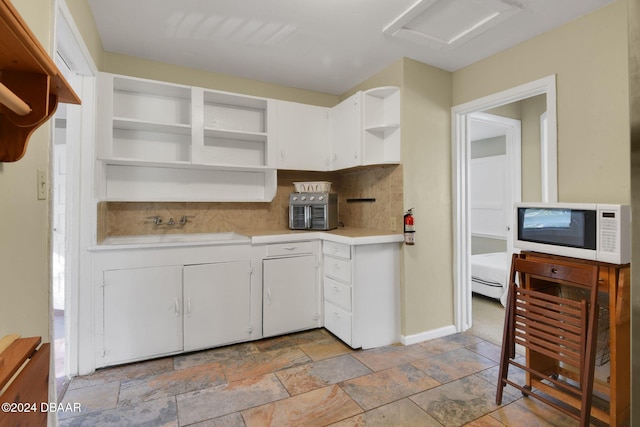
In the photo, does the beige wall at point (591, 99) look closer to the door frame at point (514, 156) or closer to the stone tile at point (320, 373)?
the door frame at point (514, 156)

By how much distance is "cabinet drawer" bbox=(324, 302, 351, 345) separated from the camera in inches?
106

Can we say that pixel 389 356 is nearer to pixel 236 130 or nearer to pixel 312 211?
pixel 312 211

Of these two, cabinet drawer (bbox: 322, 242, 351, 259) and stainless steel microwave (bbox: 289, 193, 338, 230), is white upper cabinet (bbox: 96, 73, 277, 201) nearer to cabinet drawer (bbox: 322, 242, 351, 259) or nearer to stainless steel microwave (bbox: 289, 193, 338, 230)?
stainless steel microwave (bbox: 289, 193, 338, 230)

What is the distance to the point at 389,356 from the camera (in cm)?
255

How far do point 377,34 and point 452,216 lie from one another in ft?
5.55

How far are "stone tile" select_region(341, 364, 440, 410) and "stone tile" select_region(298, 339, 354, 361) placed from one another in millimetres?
389

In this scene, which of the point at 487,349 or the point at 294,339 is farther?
the point at 294,339

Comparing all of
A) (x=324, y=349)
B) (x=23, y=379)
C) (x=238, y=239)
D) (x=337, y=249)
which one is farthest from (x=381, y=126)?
(x=23, y=379)

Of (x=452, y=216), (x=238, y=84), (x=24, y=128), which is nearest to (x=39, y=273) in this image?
(x=24, y=128)

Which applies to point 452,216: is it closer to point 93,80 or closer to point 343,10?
point 343,10

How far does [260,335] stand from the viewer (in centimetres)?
279

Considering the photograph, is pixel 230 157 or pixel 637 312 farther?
pixel 230 157

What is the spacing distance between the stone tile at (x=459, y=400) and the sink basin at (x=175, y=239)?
5.78 ft

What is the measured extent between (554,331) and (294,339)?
1.90 meters
